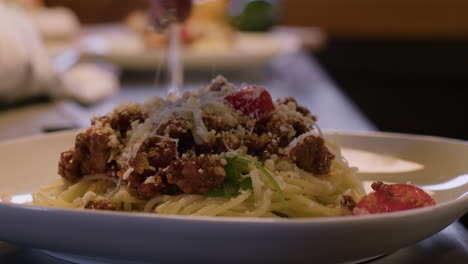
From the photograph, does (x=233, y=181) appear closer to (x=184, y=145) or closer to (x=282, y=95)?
(x=184, y=145)

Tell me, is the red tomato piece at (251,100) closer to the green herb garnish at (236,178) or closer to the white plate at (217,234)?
the green herb garnish at (236,178)

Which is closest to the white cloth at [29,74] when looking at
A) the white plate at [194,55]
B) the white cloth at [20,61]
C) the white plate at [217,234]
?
the white cloth at [20,61]

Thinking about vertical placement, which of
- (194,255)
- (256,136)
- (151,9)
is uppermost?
→ (151,9)

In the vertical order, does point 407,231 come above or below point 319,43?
below

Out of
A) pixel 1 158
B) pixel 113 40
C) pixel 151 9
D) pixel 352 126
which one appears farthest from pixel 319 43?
pixel 1 158

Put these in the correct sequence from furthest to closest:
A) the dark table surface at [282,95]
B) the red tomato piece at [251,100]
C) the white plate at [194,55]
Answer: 1. the white plate at [194,55]
2. the red tomato piece at [251,100]
3. the dark table surface at [282,95]

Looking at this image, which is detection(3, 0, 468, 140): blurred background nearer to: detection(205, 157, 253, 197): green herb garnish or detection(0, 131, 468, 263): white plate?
detection(205, 157, 253, 197): green herb garnish

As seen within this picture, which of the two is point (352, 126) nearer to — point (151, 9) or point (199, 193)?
point (151, 9)
